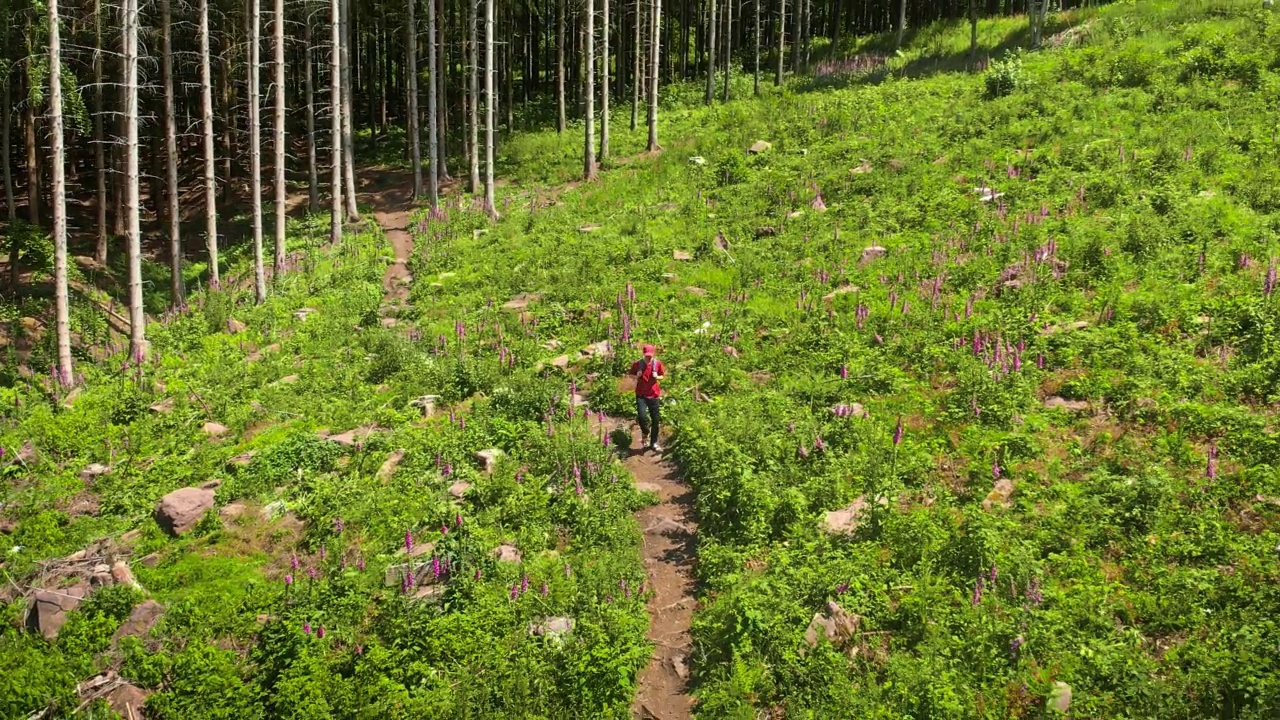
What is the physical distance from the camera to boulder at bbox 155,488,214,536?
10523mm

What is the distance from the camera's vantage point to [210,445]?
13.0m

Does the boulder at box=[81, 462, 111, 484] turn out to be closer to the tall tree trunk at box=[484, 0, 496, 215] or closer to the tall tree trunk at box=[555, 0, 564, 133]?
the tall tree trunk at box=[484, 0, 496, 215]

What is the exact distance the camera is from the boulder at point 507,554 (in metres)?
9.42

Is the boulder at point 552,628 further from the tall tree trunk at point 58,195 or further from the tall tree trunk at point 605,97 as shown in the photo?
the tall tree trunk at point 605,97

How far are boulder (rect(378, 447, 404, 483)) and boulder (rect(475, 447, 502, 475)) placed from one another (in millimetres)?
1202

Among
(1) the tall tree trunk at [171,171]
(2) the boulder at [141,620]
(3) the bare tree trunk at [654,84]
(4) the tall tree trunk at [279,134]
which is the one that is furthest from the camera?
(3) the bare tree trunk at [654,84]

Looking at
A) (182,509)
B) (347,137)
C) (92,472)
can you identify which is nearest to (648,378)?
(182,509)

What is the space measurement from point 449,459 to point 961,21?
41.6 m

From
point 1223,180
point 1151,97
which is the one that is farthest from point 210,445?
point 1151,97

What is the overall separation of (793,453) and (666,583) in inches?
107

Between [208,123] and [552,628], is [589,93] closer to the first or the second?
[208,123]

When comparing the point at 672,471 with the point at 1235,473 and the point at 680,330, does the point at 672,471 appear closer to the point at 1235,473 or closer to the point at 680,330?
the point at 680,330

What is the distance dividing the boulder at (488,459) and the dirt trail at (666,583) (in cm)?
199

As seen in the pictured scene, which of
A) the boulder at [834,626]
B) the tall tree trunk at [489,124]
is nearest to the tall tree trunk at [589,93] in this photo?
the tall tree trunk at [489,124]
